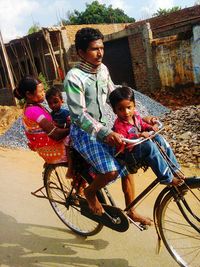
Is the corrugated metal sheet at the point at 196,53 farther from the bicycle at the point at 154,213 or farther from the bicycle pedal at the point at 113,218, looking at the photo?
the bicycle pedal at the point at 113,218

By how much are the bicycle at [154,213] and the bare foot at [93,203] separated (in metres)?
0.07

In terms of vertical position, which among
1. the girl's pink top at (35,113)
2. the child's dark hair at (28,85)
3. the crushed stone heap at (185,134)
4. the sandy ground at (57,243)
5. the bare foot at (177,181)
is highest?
the child's dark hair at (28,85)

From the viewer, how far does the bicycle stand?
2.56m

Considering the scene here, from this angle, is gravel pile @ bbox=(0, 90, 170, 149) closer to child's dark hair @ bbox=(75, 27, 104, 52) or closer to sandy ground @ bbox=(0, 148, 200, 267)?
sandy ground @ bbox=(0, 148, 200, 267)

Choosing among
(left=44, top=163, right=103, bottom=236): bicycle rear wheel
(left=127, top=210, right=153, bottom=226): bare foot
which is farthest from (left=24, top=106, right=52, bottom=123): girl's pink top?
(left=127, top=210, right=153, bottom=226): bare foot

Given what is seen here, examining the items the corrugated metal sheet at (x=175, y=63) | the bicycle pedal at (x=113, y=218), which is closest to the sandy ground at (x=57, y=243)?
the bicycle pedal at (x=113, y=218)

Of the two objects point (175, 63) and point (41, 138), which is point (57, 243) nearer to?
point (41, 138)

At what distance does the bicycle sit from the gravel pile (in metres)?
4.57

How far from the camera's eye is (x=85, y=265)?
9.89 ft

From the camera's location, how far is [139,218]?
288 cm

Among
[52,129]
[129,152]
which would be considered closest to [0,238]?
[52,129]

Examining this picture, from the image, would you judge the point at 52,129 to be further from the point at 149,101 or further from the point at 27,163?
the point at 149,101

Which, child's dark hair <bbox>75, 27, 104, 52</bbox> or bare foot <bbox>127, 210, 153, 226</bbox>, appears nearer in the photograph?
child's dark hair <bbox>75, 27, 104, 52</bbox>

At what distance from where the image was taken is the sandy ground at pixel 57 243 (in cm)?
305
